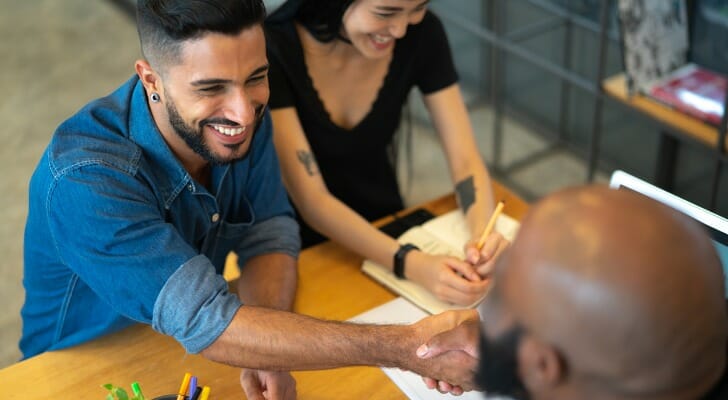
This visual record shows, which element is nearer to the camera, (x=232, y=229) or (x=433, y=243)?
(x=232, y=229)

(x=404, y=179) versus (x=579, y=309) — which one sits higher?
(x=579, y=309)

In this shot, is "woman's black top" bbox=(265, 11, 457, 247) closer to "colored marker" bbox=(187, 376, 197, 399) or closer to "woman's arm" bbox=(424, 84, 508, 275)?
"woman's arm" bbox=(424, 84, 508, 275)

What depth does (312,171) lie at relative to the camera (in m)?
1.70

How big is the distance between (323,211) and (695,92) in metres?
1.37

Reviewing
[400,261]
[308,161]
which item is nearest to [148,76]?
[308,161]

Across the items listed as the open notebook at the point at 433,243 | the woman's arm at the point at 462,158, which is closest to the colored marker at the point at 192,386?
the open notebook at the point at 433,243

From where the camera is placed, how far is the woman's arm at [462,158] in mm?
1706

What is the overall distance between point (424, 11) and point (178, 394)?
3.09ft

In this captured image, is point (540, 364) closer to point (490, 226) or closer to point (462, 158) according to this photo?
point (490, 226)

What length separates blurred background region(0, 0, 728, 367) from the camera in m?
2.76

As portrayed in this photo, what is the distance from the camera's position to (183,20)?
121cm

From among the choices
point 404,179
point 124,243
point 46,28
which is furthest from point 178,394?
point 46,28

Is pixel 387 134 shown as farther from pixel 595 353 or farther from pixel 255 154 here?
pixel 595 353

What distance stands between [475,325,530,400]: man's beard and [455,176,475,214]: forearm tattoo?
914mm
